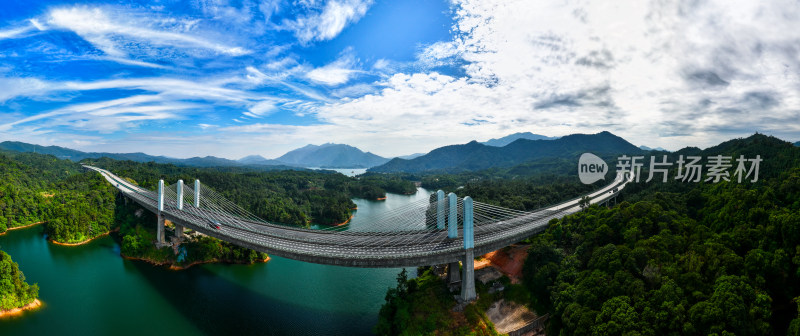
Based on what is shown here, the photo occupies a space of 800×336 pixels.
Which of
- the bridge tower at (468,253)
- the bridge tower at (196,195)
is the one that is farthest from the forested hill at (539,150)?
the bridge tower at (468,253)

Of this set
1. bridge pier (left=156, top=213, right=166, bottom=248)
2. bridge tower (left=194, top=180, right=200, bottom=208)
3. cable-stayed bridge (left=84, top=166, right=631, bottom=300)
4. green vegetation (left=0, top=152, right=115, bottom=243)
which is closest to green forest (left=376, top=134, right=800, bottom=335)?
cable-stayed bridge (left=84, top=166, right=631, bottom=300)

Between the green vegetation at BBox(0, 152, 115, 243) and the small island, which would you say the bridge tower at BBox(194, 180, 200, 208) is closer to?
the small island

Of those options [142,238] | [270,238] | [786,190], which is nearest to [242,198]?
[142,238]

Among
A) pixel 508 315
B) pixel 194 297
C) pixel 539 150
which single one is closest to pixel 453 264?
pixel 508 315

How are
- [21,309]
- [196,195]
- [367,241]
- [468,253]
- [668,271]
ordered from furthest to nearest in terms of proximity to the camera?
[196,195]
[367,241]
[21,309]
[468,253]
[668,271]

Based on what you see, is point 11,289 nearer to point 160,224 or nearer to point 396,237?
point 160,224
